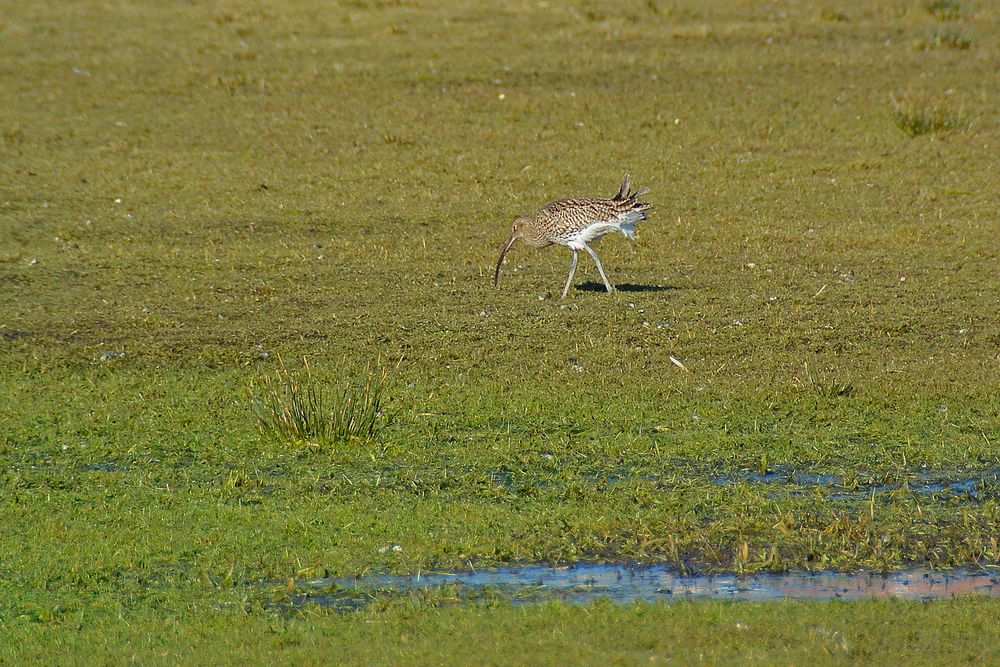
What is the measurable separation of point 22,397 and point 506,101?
10.7m

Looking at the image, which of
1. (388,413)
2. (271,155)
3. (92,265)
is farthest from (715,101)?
(388,413)

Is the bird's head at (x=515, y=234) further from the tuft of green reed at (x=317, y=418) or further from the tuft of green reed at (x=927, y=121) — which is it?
the tuft of green reed at (x=927, y=121)

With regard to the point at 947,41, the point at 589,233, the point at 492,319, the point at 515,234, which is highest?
the point at 947,41

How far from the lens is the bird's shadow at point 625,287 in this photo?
12.5 m

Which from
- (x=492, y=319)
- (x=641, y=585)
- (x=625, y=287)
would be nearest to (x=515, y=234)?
(x=625, y=287)

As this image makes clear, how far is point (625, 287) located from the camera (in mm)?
12664

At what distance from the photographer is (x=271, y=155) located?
17500mm

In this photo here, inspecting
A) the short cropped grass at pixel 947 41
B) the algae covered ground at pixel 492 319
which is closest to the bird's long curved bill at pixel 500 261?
the algae covered ground at pixel 492 319

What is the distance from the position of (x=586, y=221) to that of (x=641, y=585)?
Answer: 6047mm

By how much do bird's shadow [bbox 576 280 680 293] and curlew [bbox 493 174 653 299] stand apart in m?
0.12

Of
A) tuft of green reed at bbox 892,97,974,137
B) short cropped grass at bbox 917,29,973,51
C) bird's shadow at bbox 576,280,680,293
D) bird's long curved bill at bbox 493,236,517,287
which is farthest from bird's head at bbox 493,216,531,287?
short cropped grass at bbox 917,29,973,51

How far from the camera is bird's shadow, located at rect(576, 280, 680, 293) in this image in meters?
12.5

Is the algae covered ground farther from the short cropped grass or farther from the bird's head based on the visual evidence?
the bird's head

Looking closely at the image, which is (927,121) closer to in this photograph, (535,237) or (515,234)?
(515,234)
